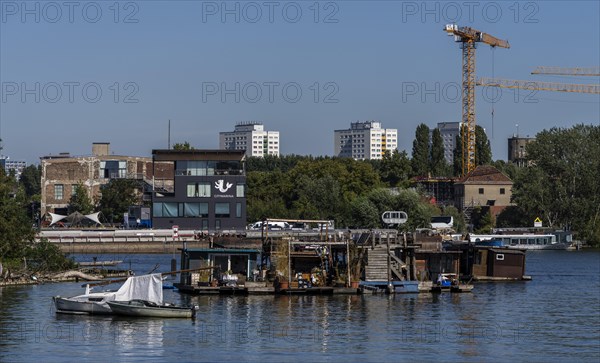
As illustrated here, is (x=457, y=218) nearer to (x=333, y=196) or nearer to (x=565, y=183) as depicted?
(x=565, y=183)

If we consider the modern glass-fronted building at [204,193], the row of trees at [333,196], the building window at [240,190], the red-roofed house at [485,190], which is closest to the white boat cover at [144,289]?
the modern glass-fronted building at [204,193]

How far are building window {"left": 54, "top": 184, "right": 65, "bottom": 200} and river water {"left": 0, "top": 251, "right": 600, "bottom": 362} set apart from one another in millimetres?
86921

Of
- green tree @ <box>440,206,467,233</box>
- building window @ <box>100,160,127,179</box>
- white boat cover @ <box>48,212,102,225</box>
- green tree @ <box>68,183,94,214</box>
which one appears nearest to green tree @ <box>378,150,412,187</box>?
green tree @ <box>440,206,467,233</box>

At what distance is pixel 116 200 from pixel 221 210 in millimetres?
34857

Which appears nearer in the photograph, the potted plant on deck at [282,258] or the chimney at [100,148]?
the potted plant on deck at [282,258]

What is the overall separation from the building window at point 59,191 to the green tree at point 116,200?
652 centimetres

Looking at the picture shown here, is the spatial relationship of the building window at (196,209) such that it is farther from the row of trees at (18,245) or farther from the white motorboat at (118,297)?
the white motorboat at (118,297)

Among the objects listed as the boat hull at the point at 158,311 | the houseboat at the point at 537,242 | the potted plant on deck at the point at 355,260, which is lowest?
the boat hull at the point at 158,311

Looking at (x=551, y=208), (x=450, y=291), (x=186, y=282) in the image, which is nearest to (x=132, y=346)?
(x=186, y=282)

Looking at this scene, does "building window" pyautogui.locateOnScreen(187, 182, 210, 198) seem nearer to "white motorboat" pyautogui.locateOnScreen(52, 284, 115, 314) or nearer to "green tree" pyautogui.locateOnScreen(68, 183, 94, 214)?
"green tree" pyautogui.locateOnScreen(68, 183, 94, 214)

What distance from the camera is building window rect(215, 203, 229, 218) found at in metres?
137

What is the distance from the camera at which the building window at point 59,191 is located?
172 m

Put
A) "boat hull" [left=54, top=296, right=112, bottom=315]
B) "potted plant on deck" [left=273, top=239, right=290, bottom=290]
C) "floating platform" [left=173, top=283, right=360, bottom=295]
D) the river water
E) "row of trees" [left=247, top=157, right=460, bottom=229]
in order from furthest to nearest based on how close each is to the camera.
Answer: "row of trees" [left=247, top=157, right=460, bottom=229] < "potted plant on deck" [left=273, top=239, right=290, bottom=290] < "floating platform" [left=173, top=283, right=360, bottom=295] < "boat hull" [left=54, top=296, right=112, bottom=315] < the river water

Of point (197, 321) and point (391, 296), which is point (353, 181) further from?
point (197, 321)
